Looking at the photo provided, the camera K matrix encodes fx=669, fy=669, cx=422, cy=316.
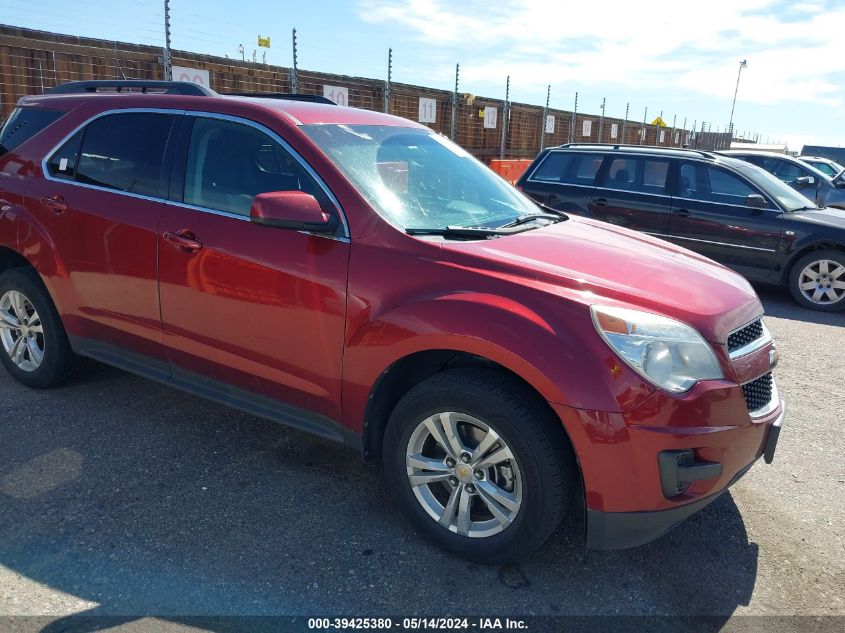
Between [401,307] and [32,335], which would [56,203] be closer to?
[32,335]

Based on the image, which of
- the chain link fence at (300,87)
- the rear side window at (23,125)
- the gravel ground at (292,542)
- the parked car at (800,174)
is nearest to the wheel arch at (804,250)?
the gravel ground at (292,542)

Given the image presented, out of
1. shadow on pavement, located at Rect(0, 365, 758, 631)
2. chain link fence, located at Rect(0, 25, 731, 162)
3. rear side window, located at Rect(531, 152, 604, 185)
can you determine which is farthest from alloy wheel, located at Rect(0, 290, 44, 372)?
rear side window, located at Rect(531, 152, 604, 185)

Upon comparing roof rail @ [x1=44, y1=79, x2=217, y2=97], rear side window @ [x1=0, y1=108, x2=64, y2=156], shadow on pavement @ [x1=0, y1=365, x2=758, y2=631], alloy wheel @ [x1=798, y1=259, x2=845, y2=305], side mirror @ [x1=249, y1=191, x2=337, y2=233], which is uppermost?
roof rail @ [x1=44, y1=79, x2=217, y2=97]

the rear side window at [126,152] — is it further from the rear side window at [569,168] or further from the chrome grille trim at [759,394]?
the rear side window at [569,168]

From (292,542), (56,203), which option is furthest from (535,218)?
(56,203)

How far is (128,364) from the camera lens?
392 cm

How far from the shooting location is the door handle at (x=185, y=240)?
11.2 ft

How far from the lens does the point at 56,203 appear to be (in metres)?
4.02

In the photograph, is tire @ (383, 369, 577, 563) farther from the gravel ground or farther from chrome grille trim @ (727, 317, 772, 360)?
chrome grille trim @ (727, 317, 772, 360)

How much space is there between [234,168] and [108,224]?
0.89 meters

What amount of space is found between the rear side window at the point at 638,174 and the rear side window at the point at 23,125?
6.86 metres

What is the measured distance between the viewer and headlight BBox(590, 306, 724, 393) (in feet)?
8.15

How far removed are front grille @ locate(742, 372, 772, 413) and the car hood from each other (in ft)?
0.78

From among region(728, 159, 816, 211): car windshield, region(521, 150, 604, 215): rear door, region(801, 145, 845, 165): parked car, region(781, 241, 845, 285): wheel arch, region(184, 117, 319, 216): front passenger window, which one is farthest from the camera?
region(801, 145, 845, 165): parked car
